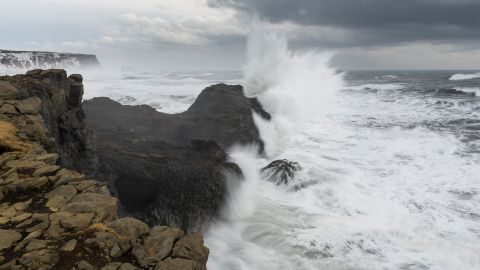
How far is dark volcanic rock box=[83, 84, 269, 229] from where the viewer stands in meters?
8.04

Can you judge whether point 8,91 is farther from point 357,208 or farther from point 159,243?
point 357,208

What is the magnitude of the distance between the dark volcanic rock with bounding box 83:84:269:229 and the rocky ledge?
2.41 meters

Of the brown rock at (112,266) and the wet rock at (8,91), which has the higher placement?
the wet rock at (8,91)

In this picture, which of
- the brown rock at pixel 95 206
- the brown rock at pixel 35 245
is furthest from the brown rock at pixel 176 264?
the brown rock at pixel 35 245

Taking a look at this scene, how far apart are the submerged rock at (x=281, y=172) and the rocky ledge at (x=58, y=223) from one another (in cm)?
692

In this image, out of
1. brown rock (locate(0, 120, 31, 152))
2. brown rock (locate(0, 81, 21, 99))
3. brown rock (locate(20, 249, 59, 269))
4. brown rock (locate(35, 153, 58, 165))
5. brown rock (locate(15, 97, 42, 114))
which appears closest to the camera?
brown rock (locate(20, 249, 59, 269))

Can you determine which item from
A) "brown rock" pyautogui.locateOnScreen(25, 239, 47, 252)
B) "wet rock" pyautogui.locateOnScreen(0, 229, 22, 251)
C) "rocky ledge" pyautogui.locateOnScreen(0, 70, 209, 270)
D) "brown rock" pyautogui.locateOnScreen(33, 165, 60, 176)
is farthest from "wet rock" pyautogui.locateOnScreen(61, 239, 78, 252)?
"brown rock" pyautogui.locateOnScreen(33, 165, 60, 176)

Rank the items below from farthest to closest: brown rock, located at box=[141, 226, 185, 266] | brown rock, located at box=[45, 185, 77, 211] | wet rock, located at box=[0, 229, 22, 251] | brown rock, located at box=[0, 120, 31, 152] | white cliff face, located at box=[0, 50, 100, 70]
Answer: white cliff face, located at box=[0, 50, 100, 70], brown rock, located at box=[0, 120, 31, 152], brown rock, located at box=[45, 185, 77, 211], brown rock, located at box=[141, 226, 185, 266], wet rock, located at box=[0, 229, 22, 251]

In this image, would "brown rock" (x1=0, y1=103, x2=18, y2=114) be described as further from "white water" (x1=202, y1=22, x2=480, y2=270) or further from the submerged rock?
the submerged rock

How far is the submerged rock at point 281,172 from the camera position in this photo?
11352 millimetres

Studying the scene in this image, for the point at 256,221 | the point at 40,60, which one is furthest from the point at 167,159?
the point at 40,60

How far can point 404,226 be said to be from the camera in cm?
855

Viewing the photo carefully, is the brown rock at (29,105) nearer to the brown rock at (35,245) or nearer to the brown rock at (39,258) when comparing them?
the brown rock at (35,245)

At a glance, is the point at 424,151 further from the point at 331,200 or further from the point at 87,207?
the point at 87,207
